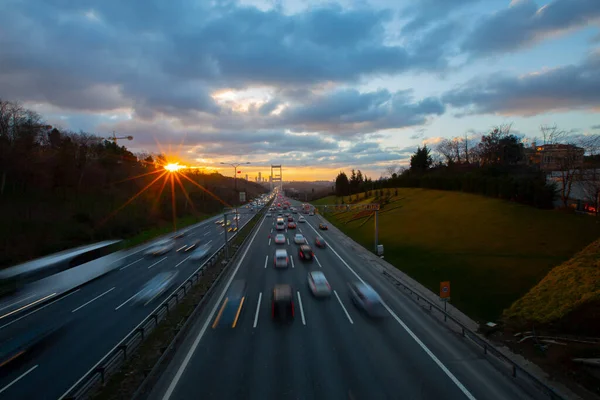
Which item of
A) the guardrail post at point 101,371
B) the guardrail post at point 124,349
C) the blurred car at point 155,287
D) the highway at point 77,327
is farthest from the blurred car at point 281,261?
the guardrail post at point 101,371

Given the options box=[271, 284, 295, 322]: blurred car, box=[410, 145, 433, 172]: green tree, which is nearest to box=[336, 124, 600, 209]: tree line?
box=[410, 145, 433, 172]: green tree

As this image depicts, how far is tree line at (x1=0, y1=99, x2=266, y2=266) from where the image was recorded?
39.0 metres

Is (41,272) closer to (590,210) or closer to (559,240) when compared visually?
(559,240)

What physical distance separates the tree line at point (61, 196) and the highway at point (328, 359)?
29686 mm

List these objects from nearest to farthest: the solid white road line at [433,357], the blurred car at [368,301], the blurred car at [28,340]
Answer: the solid white road line at [433,357] < the blurred car at [28,340] < the blurred car at [368,301]

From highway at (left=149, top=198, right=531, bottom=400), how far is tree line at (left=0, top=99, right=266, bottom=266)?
29.7 metres

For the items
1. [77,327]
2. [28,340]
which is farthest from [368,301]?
[28,340]

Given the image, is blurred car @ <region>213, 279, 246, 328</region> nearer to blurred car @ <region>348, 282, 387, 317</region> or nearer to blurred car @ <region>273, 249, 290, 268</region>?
blurred car @ <region>273, 249, 290, 268</region>

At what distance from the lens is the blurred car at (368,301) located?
19.3m

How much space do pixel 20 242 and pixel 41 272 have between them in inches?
572

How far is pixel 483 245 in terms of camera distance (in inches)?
1321

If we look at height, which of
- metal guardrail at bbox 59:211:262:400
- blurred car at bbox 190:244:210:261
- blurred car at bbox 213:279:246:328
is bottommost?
blurred car at bbox 190:244:210:261

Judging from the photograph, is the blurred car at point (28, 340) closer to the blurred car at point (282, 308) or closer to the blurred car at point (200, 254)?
the blurred car at point (282, 308)

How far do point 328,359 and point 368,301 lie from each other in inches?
253
